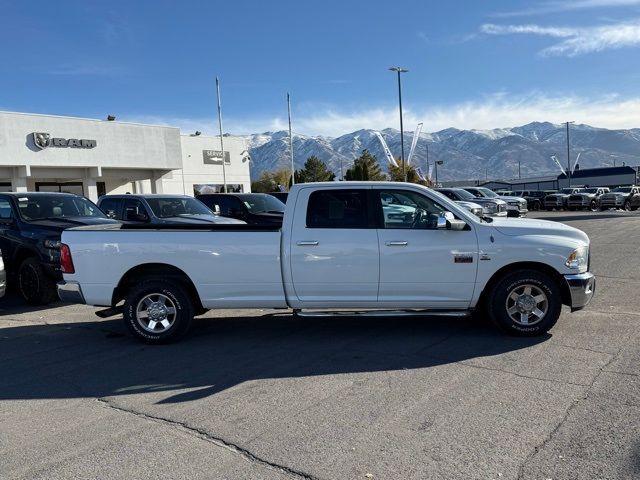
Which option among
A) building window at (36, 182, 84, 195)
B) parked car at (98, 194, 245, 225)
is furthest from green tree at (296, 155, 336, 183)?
parked car at (98, 194, 245, 225)

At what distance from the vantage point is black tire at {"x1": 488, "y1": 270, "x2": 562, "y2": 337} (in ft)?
20.6

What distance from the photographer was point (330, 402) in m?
4.63

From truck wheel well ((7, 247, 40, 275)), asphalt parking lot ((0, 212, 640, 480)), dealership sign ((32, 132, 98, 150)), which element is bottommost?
asphalt parking lot ((0, 212, 640, 480))

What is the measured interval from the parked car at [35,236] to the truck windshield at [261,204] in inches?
217

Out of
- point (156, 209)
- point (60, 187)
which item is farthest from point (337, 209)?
point (60, 187)

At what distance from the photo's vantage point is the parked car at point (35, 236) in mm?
9117

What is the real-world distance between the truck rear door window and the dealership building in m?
33.4

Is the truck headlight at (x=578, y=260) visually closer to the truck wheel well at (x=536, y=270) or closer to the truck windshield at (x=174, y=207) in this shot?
the truck wheel well at (x=536, y=270)

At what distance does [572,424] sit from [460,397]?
0.89 m

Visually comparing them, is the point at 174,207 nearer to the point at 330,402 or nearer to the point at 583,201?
the point at 330,402

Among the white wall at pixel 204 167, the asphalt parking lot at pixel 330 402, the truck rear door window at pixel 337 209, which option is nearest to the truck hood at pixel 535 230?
the asphalt parking lot at pixel 330 402

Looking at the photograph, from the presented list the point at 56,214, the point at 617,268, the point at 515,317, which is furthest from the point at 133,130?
the point at 515,317

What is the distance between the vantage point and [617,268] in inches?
445

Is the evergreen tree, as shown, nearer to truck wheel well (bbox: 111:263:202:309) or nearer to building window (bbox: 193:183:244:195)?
building window (bbox: 193:183:244:195)
